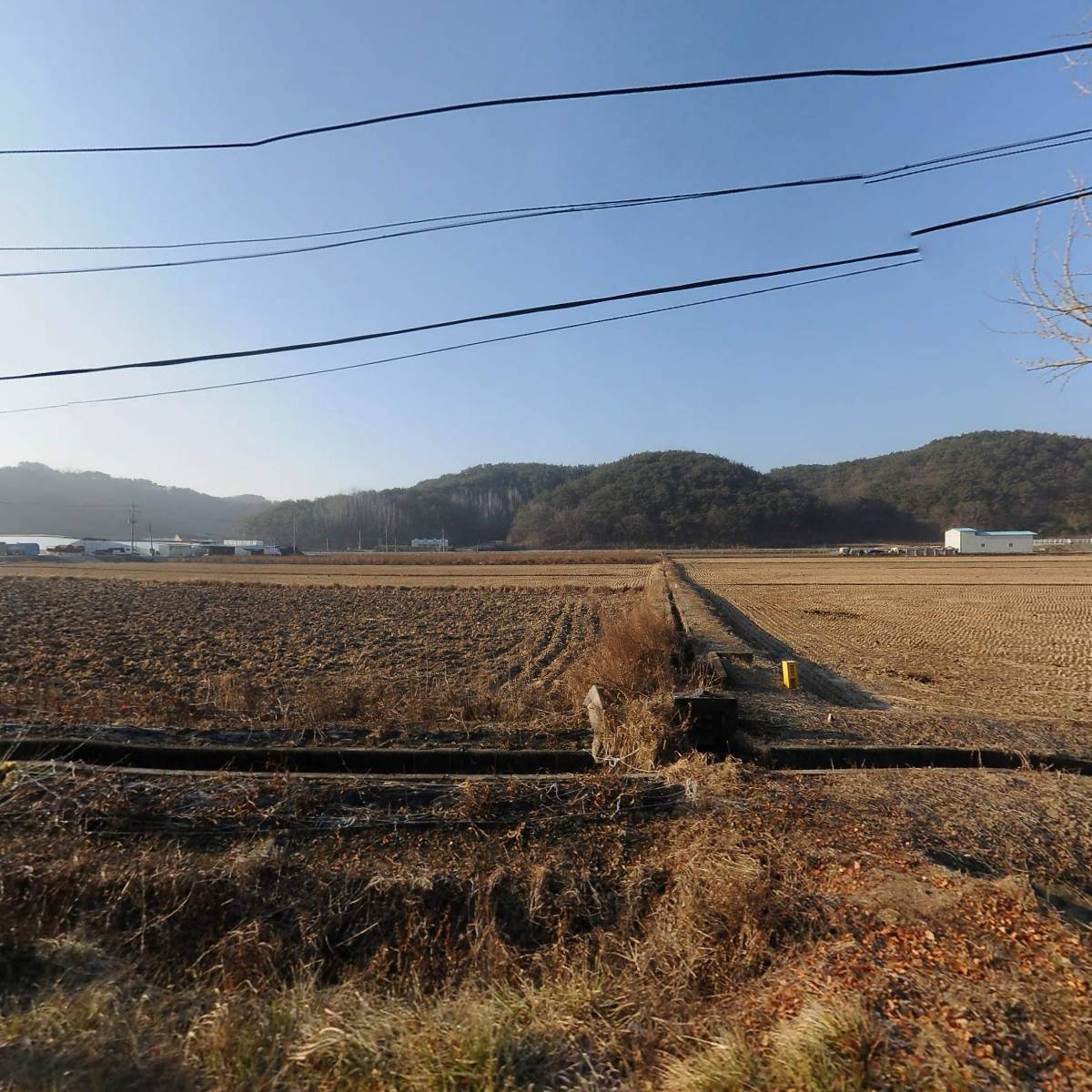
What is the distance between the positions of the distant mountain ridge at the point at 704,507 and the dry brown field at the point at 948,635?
362ft

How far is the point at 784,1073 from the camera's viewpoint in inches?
93.8

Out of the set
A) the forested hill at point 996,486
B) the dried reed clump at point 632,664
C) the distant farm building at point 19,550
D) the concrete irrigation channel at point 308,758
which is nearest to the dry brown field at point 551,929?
the concrete irrigation channel at point 308,758

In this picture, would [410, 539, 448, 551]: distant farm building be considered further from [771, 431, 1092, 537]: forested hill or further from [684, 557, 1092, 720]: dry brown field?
[684, 557, 1092, 720]: dry brown field

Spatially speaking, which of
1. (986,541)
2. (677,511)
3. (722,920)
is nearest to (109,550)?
(677,511)

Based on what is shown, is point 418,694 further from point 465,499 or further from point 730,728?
point 465,499

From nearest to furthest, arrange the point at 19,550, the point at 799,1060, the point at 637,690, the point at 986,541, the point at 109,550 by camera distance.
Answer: the point at 799,1060
the point at 637,690
the point at 986,541
the point at 19,550
the point at 109,550

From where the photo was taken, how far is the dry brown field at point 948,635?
12.0 m

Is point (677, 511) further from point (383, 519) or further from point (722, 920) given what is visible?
point (722, 920)

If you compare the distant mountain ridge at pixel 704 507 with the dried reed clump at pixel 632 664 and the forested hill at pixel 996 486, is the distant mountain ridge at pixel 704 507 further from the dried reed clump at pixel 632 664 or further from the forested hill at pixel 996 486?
the dried reed clump at pixel 632 664

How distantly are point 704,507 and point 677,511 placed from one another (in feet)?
22.5

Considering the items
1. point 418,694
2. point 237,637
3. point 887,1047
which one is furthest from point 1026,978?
point 237,637

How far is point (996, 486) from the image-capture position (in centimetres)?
14112

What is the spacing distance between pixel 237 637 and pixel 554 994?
17.7m

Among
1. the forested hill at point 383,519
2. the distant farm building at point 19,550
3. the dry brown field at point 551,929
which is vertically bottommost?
the dry brown field at point 551,929
